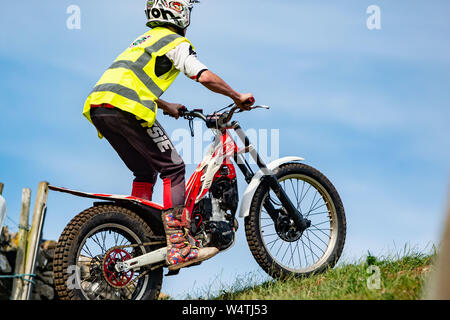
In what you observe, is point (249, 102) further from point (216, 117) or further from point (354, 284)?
point (354, 284)

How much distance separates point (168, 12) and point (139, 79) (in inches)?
30.7

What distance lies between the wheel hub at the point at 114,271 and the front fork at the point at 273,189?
161 centimetres

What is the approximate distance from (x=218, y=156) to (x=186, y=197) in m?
0.55

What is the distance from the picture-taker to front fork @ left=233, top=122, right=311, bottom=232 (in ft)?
18.6

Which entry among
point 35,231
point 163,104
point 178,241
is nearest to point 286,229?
point 178,241

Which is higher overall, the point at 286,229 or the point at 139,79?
the point at 139,79

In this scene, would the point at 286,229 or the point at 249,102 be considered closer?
the point at 249,102

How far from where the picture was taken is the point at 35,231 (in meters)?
5.03

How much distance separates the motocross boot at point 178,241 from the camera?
4910 mm
